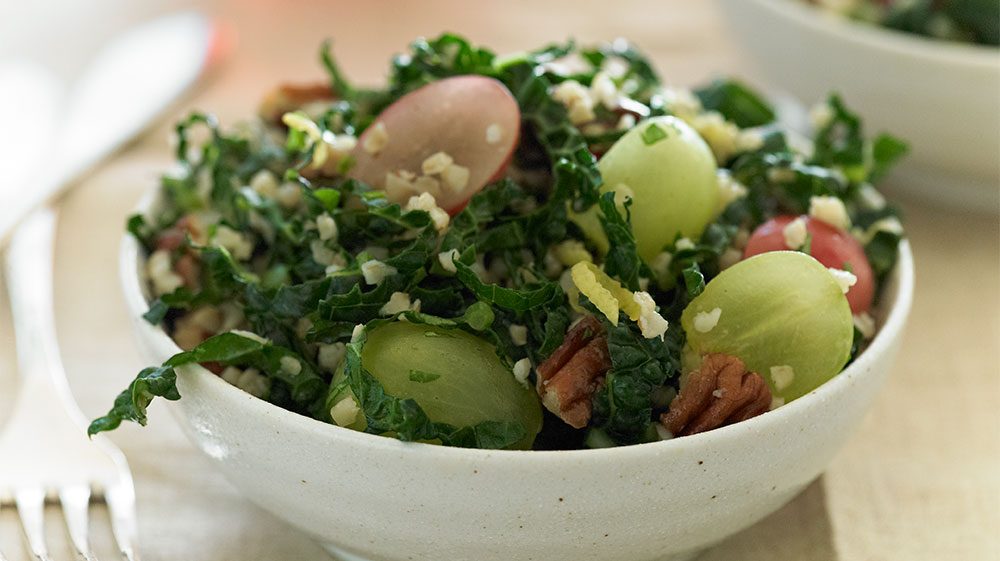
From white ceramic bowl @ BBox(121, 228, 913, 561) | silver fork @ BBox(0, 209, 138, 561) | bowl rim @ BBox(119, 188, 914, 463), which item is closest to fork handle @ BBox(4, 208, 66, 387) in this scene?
silver fork @ BBox(0, 209, 138, 561)

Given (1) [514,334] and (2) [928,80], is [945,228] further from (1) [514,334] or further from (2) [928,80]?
(1) [514,334]

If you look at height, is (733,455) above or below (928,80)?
above

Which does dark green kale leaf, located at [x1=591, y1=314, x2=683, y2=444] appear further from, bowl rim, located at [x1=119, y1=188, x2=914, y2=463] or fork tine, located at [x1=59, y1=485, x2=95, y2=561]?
fork tine, located at [x1=59, y1=485, x2=95, y2=561]

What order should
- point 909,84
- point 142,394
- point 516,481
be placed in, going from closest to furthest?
point 516,481, point 142,394, point 909,84

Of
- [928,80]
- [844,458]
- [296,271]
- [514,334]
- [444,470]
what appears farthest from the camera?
[928,80]

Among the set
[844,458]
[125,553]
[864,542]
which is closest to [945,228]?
[844,458]

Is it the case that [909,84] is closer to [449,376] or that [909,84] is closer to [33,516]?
[449,376]

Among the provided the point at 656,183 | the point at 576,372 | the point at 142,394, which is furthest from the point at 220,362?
the point at 656,183

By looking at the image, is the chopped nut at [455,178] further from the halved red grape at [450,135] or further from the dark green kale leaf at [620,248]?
the dark green kale leaf at [620,248]
